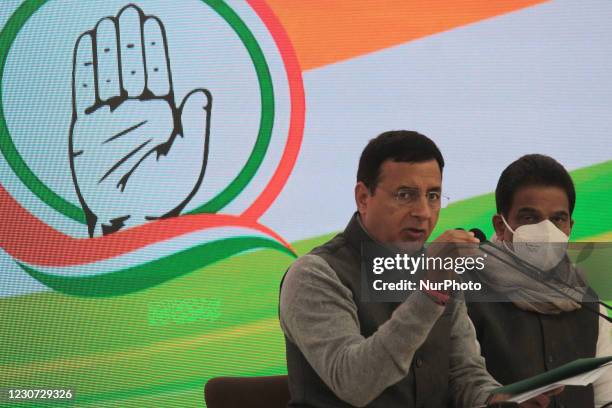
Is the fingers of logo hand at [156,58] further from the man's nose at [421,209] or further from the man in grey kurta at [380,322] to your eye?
the man's nose at [421,209]

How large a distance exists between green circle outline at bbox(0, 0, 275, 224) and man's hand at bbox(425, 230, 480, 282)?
1.96m

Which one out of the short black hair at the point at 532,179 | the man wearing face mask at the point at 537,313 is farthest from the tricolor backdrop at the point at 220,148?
the man wearing face mask at the point at 537,313

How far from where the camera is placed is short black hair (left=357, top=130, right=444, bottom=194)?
1819mm

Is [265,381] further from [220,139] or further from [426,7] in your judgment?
[426,7]

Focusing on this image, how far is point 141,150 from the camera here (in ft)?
11.3

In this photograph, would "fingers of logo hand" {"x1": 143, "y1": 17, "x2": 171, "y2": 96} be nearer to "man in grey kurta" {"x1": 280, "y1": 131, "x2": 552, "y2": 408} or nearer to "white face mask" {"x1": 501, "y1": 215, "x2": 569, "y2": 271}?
"man in grey kurta" {"x1": 280, "y1": 131, "x2": 552, "y2": 408}

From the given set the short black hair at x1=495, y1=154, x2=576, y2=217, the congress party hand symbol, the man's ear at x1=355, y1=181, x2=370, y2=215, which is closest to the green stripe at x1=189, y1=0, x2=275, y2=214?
the congress party hand symbol

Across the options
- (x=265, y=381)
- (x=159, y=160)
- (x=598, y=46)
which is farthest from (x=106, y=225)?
(x=598, y=46)

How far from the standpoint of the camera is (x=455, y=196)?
11.4ft

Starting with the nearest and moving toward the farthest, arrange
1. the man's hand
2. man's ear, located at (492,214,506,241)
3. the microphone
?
the man's hand
the microphone
man's ear, located at (492,214,506,241)

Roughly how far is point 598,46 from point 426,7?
71cm

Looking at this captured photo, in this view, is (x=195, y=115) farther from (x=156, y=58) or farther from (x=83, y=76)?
(x=83, y=76)

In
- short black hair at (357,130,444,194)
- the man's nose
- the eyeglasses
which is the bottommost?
the man's nose

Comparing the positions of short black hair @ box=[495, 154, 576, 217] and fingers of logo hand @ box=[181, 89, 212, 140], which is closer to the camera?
short black hair @ box=[495, 154, 576, 217]
